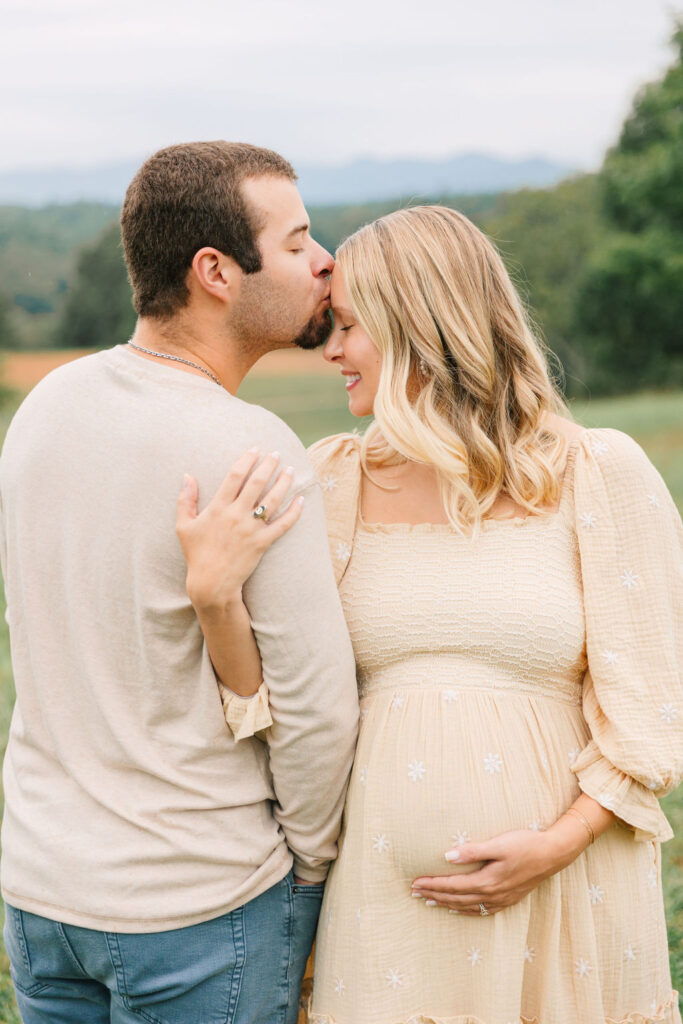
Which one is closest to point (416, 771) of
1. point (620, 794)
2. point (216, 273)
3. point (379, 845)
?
point (379, 845)

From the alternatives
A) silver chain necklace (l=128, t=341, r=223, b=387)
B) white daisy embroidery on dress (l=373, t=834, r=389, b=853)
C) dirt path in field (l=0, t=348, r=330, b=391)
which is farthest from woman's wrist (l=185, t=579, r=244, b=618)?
dirt path in field (l=0, t=348, r=330, b=391)

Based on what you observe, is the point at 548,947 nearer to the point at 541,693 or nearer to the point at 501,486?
the point at 541,693

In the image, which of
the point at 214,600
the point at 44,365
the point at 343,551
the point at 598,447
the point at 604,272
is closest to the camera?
the point at 214,600

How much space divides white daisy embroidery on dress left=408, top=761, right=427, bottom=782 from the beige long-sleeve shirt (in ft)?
1.03

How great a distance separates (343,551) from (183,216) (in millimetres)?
922

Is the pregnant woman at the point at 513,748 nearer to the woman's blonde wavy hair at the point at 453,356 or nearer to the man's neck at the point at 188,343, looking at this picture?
the woman's blonde wavy hair at the point at 453,356

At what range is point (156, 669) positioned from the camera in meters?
2.13

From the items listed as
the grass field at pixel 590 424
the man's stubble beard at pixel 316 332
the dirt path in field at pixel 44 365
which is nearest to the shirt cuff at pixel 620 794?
the grass field at pixel 590 424

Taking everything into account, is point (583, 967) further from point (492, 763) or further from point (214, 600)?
point (214, 600)

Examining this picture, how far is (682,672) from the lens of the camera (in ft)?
8.14

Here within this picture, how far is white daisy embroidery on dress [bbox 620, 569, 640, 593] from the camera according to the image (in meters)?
2.45

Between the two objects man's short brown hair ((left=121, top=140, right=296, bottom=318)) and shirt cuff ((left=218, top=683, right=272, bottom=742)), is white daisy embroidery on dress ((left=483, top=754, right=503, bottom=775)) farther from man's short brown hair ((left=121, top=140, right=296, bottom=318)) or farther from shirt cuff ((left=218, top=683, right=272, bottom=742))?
man's short brown hair ((left=121, top=140, right=296, bottom=318))

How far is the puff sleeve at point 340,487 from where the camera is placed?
2727 mm

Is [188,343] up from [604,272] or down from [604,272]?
up
